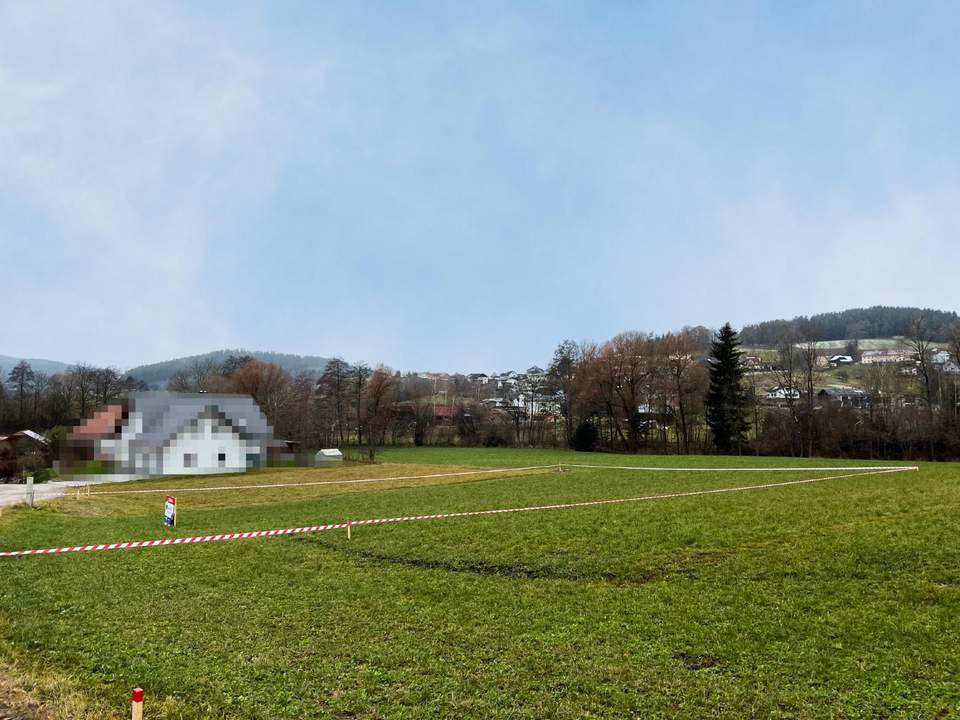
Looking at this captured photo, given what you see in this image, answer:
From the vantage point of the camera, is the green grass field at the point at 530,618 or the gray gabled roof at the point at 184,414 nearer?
the green grass field at the point at 530,618

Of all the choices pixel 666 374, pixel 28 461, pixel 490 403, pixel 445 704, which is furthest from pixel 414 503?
pixel 490 403

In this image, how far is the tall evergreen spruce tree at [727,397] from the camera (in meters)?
65.1

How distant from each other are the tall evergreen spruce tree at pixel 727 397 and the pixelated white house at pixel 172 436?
45878 mm

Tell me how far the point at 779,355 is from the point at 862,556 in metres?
67.5

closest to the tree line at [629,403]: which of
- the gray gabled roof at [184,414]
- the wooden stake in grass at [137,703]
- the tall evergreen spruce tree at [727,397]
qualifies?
the tall evergreen spruce tree at [727,397]

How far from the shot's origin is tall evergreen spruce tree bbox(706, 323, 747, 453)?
213 feet

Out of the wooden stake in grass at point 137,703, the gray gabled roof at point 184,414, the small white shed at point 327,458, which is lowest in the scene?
the small white shed at point 327,458

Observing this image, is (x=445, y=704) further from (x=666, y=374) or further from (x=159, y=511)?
(x=666, y=374)

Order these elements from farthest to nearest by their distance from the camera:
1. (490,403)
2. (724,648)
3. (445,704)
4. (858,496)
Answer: (490,403) < (858,496) < (724,648) < (445,704)

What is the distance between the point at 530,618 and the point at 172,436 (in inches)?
1774

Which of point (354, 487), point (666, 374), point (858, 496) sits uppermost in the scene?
point (666, 374)

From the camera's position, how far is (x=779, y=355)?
7194 cm

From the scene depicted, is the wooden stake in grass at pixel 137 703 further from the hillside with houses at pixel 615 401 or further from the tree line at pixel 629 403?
the tree line at pixel 629 403

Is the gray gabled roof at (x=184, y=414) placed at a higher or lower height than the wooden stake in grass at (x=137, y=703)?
higher
